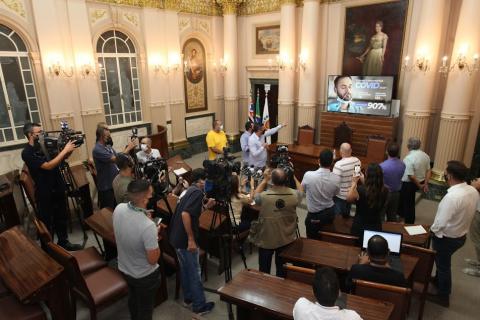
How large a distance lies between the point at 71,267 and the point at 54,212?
1.89m

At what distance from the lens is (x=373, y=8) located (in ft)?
23.0

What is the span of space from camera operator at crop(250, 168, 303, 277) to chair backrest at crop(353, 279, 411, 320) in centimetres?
86

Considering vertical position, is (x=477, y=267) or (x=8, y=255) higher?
(x=8, y=255)

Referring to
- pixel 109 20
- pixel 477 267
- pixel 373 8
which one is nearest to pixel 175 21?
pixel 109 20

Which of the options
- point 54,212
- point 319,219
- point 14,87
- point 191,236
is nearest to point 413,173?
point 319,219

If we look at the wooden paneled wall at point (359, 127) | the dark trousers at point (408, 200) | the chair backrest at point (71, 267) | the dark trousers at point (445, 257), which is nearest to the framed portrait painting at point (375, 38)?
the wooden paneled wall at point (359, 127)

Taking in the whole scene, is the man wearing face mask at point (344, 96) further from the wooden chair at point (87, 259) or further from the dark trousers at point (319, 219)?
the wooden chair at point (87, 259)

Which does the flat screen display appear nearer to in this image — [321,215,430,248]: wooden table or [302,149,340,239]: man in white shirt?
[321,215,430,248]: wooden table

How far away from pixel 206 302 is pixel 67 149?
97.1 inches

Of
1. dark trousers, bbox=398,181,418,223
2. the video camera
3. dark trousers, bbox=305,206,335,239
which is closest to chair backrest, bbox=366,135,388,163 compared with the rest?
dark trousers, bbox=398,181,418,223

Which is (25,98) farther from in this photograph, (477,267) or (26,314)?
(477,267)

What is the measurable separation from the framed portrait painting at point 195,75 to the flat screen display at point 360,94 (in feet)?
12.4

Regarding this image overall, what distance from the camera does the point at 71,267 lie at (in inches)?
103

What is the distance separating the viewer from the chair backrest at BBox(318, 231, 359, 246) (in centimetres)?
329
